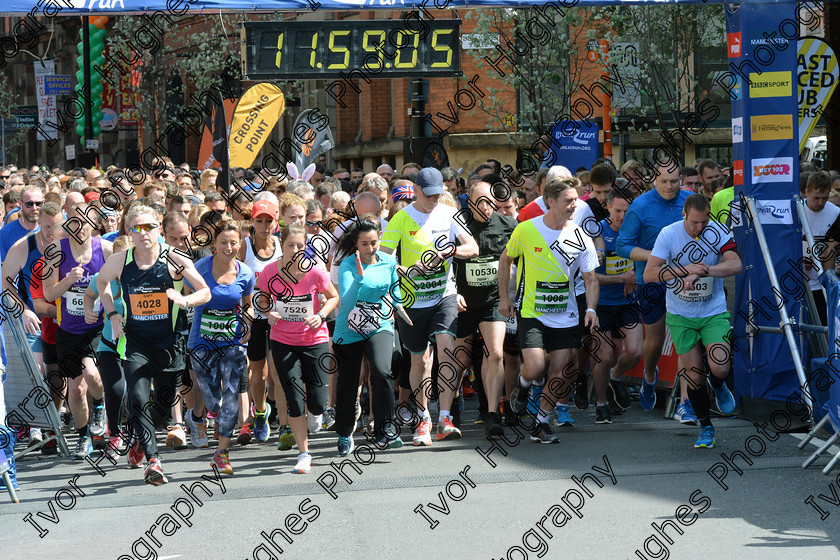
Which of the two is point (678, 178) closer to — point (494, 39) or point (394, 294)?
point (394, 294)

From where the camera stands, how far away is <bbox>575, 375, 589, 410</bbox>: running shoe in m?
11.6

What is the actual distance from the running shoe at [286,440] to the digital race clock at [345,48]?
4893 millimetres

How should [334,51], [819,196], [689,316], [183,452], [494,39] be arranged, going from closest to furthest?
[689,316]
[183,452]
[819,196]
[334,51]
[494,39]

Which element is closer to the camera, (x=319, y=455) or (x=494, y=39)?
(x=319, y=455)

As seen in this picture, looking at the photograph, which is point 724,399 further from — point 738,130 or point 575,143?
point 575,143

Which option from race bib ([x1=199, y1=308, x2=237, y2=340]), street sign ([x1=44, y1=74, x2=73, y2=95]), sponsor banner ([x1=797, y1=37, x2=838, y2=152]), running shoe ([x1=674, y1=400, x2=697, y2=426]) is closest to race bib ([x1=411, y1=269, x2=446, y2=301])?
race bib ([x1=199, y1=308, x2=237, y2=340])

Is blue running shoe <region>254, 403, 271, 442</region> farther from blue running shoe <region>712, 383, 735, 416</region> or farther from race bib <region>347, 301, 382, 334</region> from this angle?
blue running shoe <region>712, 383, 735, 416</region>

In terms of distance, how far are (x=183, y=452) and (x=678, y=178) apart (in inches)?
186

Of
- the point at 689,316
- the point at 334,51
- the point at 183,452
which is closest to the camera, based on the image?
the point at 689,316

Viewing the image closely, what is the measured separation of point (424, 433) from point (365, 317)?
3.83 ft

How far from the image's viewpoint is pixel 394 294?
9680 millimetres

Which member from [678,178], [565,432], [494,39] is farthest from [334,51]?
[494,39]

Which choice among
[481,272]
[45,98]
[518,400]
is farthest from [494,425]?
[45,98]

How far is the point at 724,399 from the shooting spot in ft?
32.3
